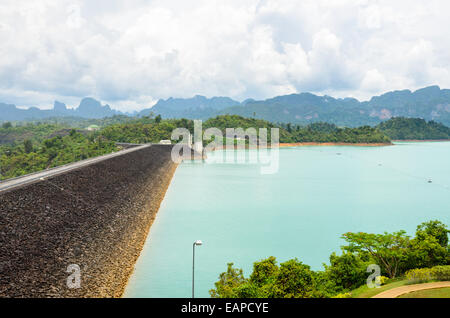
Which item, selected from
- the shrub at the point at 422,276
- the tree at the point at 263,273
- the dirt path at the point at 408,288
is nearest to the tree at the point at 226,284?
the tree at the point at 263,273

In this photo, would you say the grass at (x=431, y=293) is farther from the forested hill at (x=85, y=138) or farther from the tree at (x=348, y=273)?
the forested hill at (x=85, y=138)

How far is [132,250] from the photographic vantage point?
57.5ft

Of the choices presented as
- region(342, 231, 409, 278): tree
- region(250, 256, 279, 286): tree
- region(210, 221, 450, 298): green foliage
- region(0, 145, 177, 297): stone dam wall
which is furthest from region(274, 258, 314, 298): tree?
region(0, 145, 177, 297): stone dam wall

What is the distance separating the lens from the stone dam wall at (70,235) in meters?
10.8

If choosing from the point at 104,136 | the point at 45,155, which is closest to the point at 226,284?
the point at 45,155

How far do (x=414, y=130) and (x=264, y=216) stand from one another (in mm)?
164702

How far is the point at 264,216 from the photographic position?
26.6 m

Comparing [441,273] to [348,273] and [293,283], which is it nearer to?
[348,273]

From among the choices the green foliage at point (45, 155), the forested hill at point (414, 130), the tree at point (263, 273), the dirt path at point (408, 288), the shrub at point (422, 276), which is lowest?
the tree at point (263, 273)

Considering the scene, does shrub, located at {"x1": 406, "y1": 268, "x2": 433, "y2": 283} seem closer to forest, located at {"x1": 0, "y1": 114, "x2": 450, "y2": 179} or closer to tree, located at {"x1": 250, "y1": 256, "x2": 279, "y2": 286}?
tree, located at {"x1": 250, "y1": 256, "x2": 279, "y2": 286}

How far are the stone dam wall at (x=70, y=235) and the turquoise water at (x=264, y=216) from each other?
1202 mm

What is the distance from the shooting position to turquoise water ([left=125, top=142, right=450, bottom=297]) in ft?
54.4

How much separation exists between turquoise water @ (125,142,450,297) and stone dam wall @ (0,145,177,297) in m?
1.20
